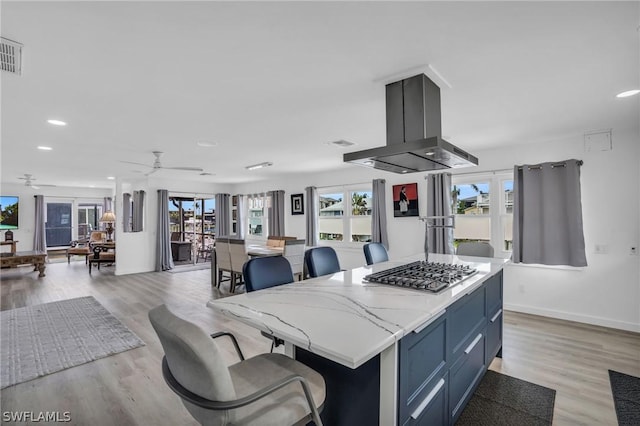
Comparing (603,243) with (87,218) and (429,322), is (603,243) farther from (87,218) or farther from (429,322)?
(87,218)

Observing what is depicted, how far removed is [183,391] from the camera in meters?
1.08

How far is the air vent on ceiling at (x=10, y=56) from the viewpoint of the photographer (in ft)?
5.73

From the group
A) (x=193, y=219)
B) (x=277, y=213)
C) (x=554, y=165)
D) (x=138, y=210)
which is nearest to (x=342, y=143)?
(x=554, y=165)

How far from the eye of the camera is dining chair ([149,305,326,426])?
1.00 metres

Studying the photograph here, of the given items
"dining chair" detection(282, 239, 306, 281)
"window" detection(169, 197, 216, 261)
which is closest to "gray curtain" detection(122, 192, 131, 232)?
"window" detection(169, 197, 216, 261)

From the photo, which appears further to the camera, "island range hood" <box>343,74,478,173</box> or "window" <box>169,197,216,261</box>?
"window" <box>169,197,216,261</box>

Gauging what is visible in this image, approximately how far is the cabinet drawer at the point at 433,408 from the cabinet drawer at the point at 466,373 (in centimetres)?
11

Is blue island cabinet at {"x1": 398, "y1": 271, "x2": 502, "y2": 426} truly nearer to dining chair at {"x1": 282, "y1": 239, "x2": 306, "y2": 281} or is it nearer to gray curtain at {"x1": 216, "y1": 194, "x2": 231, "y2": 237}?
dining chair at {"x1": 282, "y1": 239, "x2": 306, "y2": 281}

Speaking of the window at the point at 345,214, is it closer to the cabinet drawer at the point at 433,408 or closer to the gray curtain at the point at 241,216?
the gray curtain at the point at 241,216

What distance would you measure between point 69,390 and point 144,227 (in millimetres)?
5908

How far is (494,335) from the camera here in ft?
9.01

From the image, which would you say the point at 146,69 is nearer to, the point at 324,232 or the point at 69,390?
the point at 69,390

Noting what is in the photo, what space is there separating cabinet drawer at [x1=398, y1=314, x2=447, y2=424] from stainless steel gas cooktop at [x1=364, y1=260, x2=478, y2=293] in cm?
25

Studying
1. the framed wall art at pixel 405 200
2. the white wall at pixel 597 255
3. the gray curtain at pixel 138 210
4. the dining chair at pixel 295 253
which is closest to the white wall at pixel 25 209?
the gray curtain at pixel 138 210
